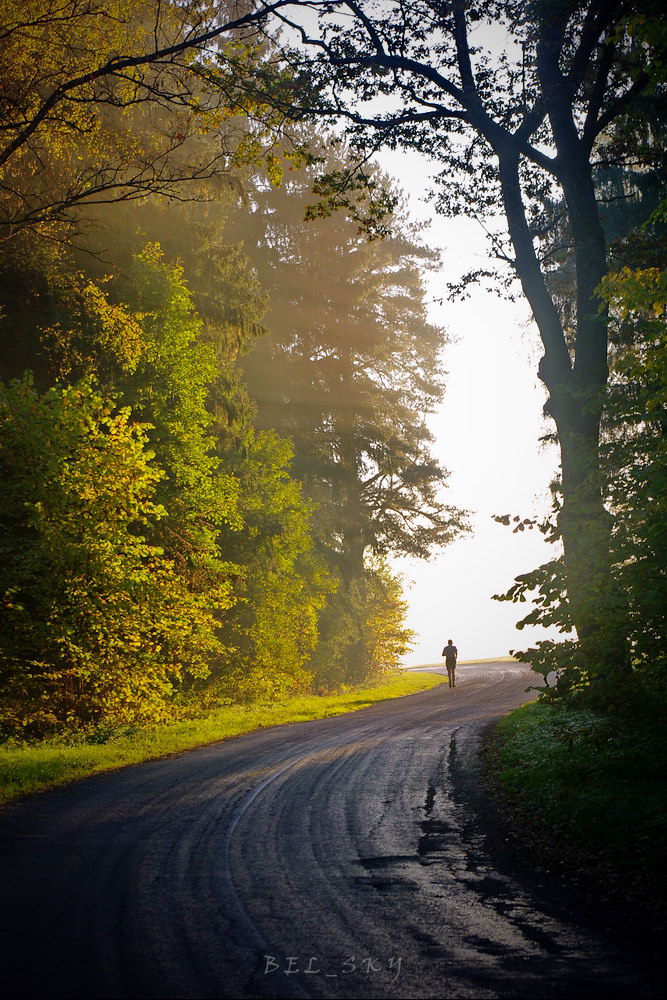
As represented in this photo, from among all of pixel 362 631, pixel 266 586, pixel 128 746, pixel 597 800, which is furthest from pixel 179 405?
pixel 362 631

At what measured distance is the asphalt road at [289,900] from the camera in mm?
4551

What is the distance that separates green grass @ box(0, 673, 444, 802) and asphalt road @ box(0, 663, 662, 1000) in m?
0.95

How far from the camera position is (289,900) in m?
6.02

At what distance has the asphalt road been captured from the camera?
4.55 metres

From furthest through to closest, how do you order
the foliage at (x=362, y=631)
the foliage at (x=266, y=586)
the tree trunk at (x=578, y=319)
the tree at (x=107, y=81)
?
the foliage at (x=362, y=631) < the foliage at (x=266, y=586) < the tree trunk at (x=578, y=319) < the tree at (x=107, y=81)

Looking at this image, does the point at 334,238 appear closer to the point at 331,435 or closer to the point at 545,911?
the point at 331,435

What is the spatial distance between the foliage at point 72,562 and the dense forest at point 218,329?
0.20 ft

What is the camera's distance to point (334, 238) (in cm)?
3928

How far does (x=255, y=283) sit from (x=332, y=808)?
21867mm

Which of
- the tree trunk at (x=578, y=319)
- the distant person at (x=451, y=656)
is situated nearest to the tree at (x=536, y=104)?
the tree trunk at (x=578, y=319)

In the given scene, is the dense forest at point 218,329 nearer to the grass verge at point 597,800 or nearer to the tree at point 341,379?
the grass verge at point 597,800

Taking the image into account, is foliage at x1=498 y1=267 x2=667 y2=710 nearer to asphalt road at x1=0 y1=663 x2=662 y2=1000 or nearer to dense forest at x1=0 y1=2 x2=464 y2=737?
asphalt road at x1=0 y1=663 x2=662 y2=1000

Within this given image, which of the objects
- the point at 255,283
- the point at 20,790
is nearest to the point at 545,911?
the point at 20,790

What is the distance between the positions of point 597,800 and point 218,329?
2144cm
